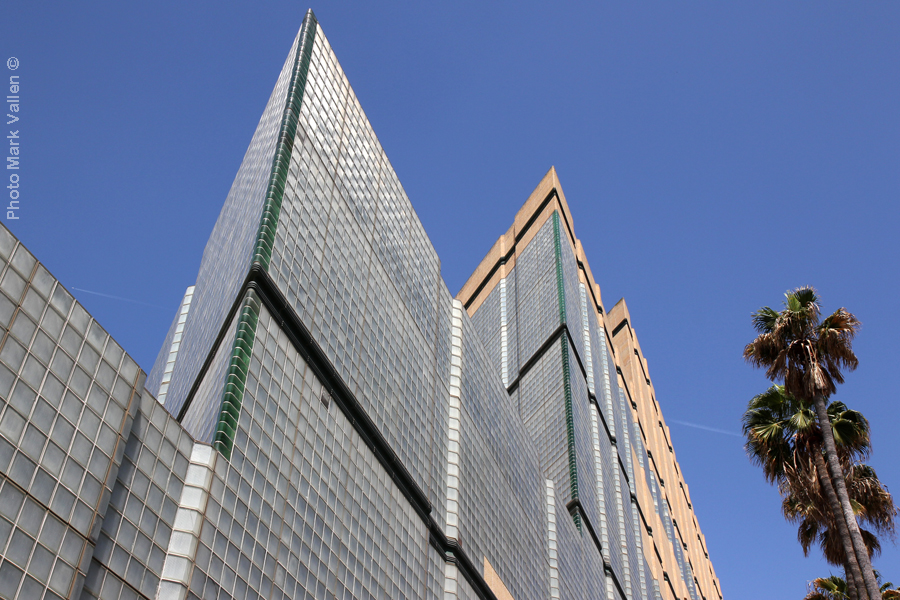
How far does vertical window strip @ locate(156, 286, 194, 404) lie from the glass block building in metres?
0.10

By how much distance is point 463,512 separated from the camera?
3134 cm

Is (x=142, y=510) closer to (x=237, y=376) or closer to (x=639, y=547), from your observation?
(x=237, y=376)

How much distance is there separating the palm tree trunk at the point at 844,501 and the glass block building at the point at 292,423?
43.2 feet

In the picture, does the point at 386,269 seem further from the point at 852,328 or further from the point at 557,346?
the point at 557,346

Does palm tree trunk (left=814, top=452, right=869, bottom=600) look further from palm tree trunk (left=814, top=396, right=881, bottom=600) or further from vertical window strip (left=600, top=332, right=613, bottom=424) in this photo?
vertical window strip (left=600, top=332, right=613, bottom=424)

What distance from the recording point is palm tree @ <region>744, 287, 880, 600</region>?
24.2m

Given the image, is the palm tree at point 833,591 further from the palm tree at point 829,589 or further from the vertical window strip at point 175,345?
the vertical window strip at point 175,345

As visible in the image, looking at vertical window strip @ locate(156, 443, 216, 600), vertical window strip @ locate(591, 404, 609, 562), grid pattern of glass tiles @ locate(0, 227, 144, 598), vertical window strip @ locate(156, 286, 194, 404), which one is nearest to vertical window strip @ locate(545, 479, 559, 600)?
vertical window strip @ locate(591, 404, 609, 562)

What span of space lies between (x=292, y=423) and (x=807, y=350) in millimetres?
16385

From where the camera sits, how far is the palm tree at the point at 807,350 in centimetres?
2420

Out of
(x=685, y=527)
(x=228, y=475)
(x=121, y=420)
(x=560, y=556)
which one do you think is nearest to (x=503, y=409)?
(x=560, y=556)

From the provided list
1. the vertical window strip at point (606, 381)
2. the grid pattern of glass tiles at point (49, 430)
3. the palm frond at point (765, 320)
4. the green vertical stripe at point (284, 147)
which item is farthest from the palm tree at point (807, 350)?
the vertical window strip at point (606, 381)

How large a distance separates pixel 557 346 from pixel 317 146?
4207 cm

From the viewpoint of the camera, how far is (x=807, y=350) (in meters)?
24.9
